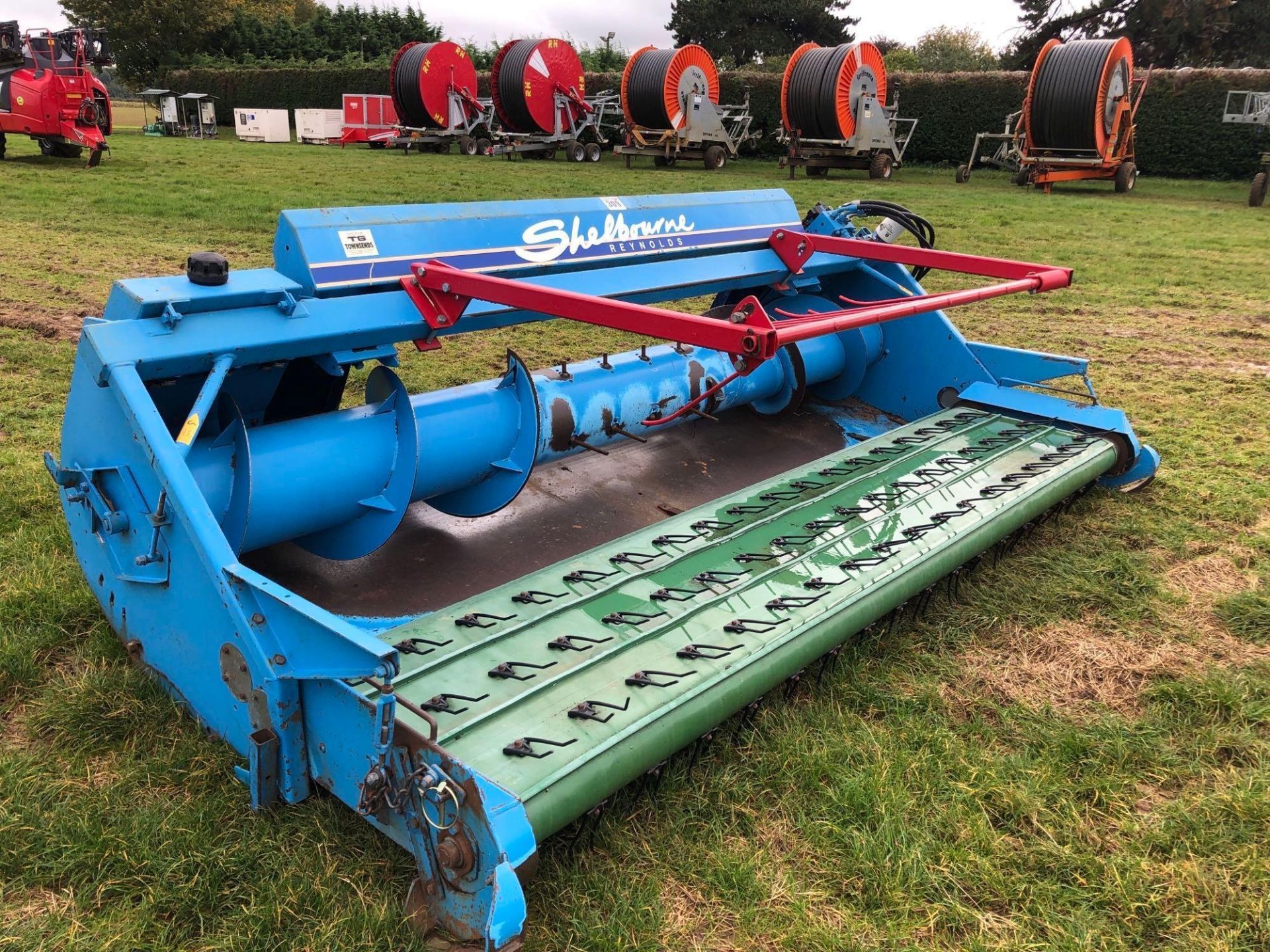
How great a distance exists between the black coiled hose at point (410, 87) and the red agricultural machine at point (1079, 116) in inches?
475

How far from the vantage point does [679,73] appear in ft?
60.9

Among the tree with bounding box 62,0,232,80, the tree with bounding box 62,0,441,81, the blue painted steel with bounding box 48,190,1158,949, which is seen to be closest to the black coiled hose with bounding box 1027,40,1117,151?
the blue painted steel with bounding box 48,190,1158,949

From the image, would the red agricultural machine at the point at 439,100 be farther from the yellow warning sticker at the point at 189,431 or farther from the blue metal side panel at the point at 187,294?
the yellow warning sticker at the point at 189,431

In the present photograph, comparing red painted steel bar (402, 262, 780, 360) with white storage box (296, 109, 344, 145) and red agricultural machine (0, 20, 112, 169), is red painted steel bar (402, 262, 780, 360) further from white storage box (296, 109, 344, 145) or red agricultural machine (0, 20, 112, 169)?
white storage box (296, 109, 344, 145)

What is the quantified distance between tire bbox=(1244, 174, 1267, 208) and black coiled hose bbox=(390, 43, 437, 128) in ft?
26.8

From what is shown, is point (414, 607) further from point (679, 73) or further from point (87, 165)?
point (679, 73)

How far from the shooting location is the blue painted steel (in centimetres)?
206

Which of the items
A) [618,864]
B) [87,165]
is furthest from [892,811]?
[87,165]

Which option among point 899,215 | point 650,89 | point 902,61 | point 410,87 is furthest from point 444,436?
point 902,61

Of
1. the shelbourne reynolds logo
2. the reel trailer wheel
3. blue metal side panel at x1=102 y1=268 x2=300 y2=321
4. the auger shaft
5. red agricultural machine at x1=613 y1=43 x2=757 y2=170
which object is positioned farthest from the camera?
red agricultural machine at x1=613 y1=43 x2=757 y2=170

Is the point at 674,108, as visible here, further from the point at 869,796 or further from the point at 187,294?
the point at 869,796

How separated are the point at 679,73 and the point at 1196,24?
22566 mm

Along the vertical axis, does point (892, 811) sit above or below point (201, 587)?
below

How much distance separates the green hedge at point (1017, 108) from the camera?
787 inches
